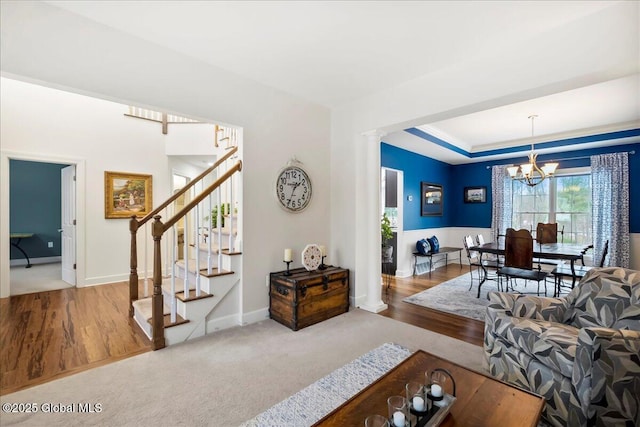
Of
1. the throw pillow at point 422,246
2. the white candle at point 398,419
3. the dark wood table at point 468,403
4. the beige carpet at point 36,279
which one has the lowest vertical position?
the beige carpet at point 36,279

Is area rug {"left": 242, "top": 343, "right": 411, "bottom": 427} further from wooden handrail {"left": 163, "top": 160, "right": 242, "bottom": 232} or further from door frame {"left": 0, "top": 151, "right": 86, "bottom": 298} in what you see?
door frame {"left": 0, "top": 151, "right": 86, "bottom": 298}

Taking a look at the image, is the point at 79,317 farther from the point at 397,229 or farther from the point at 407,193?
the point at 407,193

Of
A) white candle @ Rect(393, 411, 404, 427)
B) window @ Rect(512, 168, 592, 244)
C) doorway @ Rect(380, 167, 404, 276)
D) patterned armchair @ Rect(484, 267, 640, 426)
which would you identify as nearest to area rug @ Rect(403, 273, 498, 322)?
doorway @ Rect(380, 167, 404, 276)

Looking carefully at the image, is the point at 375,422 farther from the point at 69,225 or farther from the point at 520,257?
the point at 69,225

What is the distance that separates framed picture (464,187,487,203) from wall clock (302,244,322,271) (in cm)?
530

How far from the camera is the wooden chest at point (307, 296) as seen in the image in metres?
3.01

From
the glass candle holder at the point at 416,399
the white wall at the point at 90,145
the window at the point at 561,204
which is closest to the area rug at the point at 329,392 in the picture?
the glass candle holder at the point at 416,399

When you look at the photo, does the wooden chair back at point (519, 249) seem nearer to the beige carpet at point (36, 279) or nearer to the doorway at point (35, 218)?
the beige carpet at point (36, 279)

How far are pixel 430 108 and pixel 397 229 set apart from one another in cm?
307

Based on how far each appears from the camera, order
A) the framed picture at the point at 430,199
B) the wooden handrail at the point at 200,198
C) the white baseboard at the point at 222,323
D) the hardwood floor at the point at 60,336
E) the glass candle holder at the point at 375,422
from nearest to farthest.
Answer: the glass candle holder at the point at 375,422
the hardwood floor at the point at 60,336
the wooden handrail at the point at 200,198
the white baseboard at the point at 222,323
the framed picture at the point at 430,199

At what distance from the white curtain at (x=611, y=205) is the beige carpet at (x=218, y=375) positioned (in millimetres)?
4611

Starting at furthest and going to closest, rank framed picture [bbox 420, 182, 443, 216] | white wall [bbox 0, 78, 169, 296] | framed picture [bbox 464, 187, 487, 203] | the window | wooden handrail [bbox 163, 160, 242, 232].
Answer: framed picture [bbox 464, 187, 487, 203] < framed picture [bbox 420, 182, 443, 216] < the window < white wall [bbox 0, 78, 169, 296] < wooden handrail [bbox 163, 160, 242, 232]

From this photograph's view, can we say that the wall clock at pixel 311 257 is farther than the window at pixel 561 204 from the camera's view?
No

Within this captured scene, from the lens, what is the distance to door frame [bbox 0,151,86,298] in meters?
4.02
